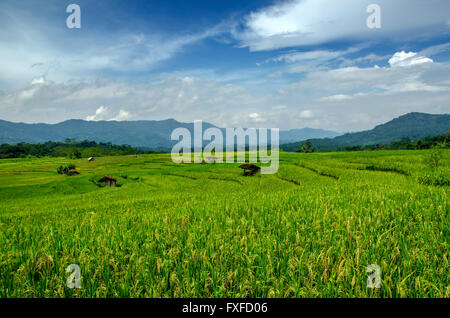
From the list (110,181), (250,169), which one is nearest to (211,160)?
(250,169)

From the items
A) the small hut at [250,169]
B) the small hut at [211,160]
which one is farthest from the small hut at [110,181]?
the small hut at [211,160]

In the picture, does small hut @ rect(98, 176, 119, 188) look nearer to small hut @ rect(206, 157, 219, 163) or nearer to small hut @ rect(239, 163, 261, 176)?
small hut @ rect(239, 163, 261, 176)

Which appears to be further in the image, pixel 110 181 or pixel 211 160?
pixel 211 160

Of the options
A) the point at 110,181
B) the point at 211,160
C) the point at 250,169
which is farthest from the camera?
the point at 211,160

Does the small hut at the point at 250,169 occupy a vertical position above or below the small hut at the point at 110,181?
above

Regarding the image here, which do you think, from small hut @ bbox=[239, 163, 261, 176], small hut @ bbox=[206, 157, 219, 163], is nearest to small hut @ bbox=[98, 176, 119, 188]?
small hut @ bbox=[239, 163, 261, 176]

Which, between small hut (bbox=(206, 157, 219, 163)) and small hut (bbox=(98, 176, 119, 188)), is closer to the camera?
small hut (bbox=(98, 176, 119, 188))

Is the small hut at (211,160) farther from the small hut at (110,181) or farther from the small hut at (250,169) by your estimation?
the small hut at (110,181)

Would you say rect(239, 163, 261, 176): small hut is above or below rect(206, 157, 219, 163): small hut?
below

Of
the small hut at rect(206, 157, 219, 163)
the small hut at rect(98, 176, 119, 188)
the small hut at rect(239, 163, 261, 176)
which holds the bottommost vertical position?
the small hut at rect(98, 176, 119, 188)

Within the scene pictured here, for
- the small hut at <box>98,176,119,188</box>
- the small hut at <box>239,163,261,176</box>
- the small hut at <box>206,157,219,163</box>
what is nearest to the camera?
the small hut at <box>239,163,261,176</box>

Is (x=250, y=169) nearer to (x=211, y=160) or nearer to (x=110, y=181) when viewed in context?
(x=110, y=181)
